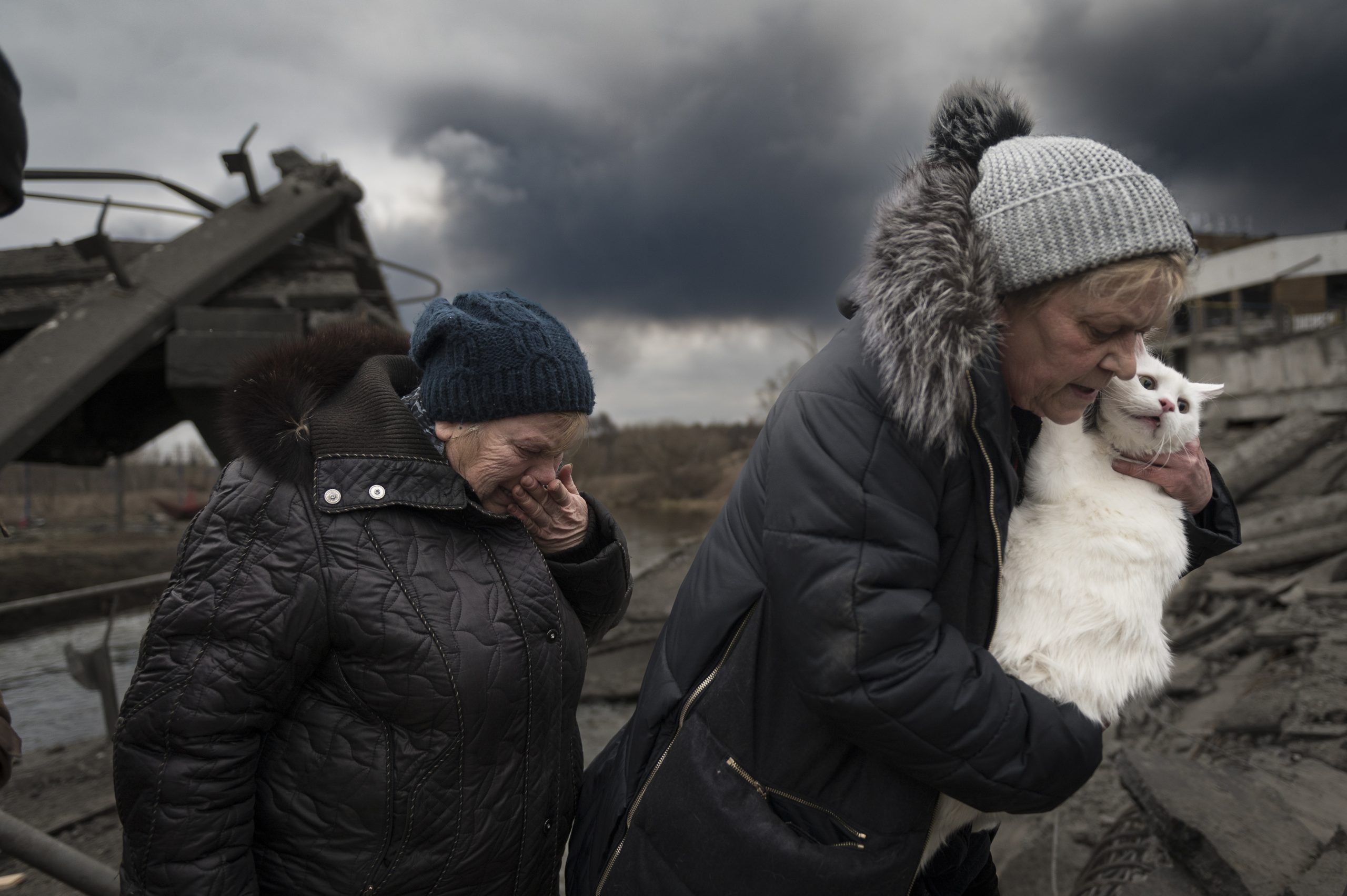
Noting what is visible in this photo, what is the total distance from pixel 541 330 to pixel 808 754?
3.41ft

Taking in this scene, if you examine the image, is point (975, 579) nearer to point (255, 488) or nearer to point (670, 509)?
point (255, 488)

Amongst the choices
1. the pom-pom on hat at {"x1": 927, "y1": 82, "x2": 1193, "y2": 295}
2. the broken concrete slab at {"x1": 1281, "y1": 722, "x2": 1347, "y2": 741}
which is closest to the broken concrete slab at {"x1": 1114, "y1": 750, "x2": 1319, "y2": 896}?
the broken concrete slab at {"x1": 1281, "y1": 722, "x2": 1347, "y2": 741}

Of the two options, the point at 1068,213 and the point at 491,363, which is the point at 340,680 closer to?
the point at 491,363

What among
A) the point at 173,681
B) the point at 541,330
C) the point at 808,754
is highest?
the point at 541,330

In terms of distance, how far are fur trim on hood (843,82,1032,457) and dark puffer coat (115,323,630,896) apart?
923 mm

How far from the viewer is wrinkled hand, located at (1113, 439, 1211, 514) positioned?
1658mm

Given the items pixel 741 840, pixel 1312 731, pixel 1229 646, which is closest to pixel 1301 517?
pixel 1229 646

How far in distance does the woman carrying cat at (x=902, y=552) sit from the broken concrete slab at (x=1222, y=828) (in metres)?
1.66

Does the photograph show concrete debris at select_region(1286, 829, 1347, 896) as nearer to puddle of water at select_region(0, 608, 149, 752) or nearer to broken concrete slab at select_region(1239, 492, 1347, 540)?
puddle of water at select_region(0, 608, 149, 752)

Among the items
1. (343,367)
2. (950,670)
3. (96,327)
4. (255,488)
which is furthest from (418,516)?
(96,327)

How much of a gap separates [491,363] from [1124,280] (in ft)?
4.05

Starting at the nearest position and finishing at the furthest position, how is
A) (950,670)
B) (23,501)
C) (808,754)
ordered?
1. (950,670)
2. (808,754)
3. (23,501)

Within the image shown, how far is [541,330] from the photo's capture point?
1725 millimetres

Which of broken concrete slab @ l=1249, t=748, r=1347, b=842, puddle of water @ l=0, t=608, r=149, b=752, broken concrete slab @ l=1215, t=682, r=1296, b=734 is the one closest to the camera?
Result: broken concrete slab @ l=1249, t=748, r=1347, b=842
